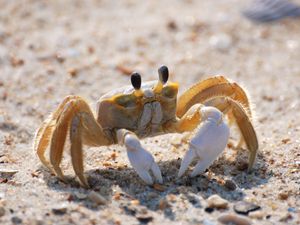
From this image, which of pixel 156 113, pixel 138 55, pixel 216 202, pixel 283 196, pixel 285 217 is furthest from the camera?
pixel 138 55

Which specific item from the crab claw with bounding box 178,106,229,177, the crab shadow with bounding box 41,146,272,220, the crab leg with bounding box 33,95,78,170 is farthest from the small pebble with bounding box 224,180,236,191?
the crab leg with bounding box 33,95,78,170

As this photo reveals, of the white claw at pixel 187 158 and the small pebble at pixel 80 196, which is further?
the white claw at pixel 187 158

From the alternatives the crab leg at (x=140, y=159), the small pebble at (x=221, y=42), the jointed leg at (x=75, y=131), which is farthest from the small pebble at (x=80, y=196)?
the small pebble at (x=221, y=42)

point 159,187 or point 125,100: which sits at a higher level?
point 125,100

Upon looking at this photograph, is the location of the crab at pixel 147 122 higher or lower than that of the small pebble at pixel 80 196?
higher

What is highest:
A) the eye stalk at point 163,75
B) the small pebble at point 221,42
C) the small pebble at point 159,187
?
the small pebble at point 221,42

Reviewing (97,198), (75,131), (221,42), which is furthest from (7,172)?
(221,42)

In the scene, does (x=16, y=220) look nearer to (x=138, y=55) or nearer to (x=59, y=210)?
(x=59, y=210)

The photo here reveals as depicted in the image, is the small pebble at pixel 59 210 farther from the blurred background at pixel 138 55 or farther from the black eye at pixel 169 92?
the black eye at pixel 169 92
